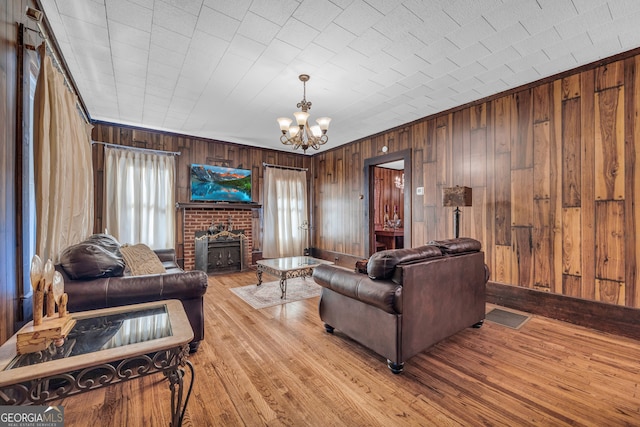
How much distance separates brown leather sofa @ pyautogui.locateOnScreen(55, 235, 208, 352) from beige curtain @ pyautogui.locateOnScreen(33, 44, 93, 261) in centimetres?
36

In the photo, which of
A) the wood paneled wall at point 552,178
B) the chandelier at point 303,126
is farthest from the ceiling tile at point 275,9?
the wood paneled wall at point 552,178

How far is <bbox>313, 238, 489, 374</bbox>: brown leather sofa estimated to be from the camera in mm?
1936

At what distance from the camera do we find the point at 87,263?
6.18ft

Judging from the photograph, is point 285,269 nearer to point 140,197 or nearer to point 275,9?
point 275,9

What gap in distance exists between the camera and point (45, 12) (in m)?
2.08

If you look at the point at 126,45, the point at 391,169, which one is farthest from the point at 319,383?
the point at 391,169

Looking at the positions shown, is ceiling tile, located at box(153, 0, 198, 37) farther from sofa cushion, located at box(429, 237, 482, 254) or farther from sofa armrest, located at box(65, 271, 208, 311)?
sofa cushion, located at box(429, 237, 482, 254)

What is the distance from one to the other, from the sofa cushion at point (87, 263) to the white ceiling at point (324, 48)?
1.85 meters

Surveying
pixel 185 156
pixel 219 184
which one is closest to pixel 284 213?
pixel 219 184

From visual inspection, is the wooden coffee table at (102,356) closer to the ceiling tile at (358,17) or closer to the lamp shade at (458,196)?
the ceiling tile at (358,17)

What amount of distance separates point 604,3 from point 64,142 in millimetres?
4452

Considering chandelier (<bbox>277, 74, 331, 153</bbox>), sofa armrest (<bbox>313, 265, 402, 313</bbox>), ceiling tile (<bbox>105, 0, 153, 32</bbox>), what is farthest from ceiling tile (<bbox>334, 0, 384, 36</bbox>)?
sofa armrest (<bbox>313, 265, 402, 313</bbox>)

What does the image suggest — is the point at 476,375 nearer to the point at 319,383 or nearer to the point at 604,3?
the point at 319,383

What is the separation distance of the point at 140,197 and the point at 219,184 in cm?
140
